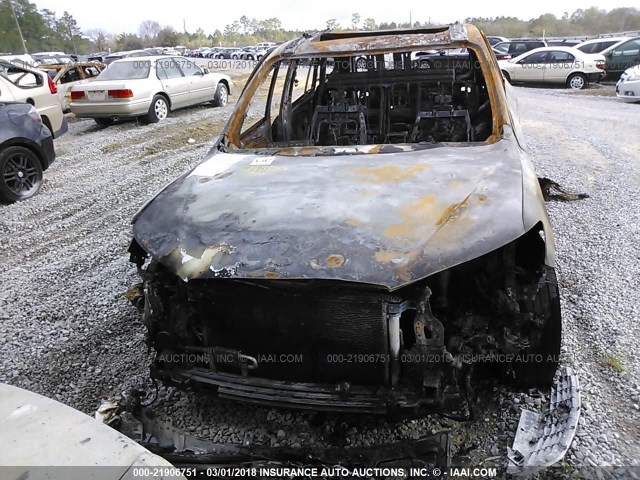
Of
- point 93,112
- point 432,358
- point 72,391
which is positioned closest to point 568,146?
point 432,358

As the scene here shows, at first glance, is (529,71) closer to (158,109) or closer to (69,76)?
(158,109)

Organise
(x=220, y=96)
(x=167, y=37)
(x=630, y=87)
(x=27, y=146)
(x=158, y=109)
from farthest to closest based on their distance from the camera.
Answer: (x=167, y=37)
(x=220, y=96)
(x=630, y=87)
(x=158, y=109)
(x=27, y=146)

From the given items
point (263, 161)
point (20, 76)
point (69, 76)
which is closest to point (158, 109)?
point (20, 76)

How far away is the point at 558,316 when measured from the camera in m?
2.46

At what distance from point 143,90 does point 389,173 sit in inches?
355

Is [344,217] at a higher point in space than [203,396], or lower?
higher

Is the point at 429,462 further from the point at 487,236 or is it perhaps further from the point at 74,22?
the point at 74,22

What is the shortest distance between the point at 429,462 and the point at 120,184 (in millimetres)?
6062

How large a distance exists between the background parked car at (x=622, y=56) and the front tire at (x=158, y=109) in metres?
13.1

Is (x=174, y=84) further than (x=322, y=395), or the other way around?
(x=174, y=84)

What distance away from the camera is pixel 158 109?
425 inches

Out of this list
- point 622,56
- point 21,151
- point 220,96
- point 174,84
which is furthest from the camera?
point 622,56

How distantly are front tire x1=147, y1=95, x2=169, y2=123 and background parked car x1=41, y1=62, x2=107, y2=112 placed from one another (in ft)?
7.12

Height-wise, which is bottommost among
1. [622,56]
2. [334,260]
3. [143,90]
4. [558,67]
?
[558,67]
